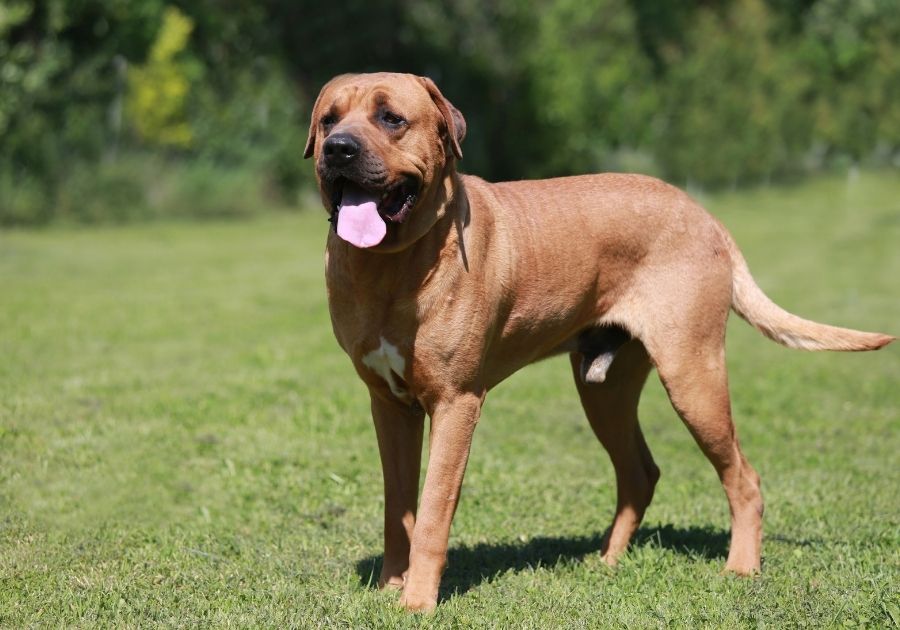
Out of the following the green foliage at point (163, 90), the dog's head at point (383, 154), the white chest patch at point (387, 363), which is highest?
the dog's head at point (383, 154)

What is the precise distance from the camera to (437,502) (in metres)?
4.55

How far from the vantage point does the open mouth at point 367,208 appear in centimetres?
429

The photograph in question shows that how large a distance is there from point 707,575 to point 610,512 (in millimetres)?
1249

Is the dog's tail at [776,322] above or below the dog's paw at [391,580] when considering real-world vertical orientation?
above

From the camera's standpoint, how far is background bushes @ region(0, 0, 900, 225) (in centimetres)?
2078

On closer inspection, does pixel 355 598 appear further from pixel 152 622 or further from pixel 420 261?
pixel 420 261

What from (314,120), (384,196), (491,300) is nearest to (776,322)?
(491,300)

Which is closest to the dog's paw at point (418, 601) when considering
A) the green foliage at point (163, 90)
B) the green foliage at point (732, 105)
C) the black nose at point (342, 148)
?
the black nose at point (342, 148)

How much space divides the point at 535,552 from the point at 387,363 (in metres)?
1.49

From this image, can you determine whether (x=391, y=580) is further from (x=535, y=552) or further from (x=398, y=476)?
(x=535, y=552)

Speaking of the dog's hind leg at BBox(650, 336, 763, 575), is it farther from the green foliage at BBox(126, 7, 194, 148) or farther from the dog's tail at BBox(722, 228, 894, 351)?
the green foliage at BBox(126, 7, 194, 148)

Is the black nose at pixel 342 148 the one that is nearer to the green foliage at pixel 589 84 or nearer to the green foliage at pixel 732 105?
the green foliage at pixel 589 84

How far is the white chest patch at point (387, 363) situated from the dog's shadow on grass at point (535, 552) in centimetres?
89

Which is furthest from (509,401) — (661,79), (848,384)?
(661,79)
